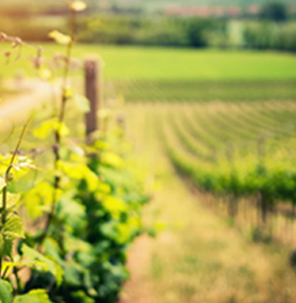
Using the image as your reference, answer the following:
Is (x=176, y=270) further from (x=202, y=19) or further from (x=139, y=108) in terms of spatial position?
(x=202, y=19)

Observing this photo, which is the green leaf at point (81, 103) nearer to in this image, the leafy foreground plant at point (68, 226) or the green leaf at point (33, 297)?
the leafy foreground plant at point (68, 226)

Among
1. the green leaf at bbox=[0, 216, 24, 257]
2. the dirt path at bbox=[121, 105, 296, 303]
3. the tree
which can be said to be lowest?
the dirt path at bbox=[121, 105, 296, 303]

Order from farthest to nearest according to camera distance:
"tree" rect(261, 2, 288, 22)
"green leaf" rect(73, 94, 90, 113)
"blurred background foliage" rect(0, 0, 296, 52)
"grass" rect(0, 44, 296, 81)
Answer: "tree" rect(261, 2, 288, 22) < "blurred background foliage" rect(0, 0, 296, 52) < "grass" rect(0, 44, 296, 81) < "green leaf" rect(73, 94, 90, 113)

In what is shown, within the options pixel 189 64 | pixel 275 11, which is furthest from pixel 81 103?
pixel 275 11

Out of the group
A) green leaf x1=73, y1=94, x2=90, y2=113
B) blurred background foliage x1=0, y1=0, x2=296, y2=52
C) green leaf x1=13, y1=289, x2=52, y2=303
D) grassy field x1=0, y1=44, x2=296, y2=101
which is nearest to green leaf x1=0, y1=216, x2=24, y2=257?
green leaf x1=13, y1=289, x2=52, y2=303

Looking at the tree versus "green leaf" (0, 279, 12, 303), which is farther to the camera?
the tree

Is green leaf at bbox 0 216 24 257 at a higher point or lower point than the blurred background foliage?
lower

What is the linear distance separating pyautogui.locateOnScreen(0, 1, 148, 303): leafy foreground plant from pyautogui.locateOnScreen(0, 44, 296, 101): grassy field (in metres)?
40.0

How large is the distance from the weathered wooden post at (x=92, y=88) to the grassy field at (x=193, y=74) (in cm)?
3939

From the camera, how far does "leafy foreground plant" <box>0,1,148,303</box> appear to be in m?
1.38

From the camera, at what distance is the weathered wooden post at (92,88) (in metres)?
2.36

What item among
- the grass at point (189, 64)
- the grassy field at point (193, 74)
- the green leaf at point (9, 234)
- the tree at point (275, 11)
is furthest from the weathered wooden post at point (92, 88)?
the tree at point (275, 11)

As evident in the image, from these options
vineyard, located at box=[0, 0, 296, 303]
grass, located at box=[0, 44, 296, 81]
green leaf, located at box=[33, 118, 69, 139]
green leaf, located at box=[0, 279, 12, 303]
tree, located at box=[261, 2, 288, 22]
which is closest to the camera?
green leaf, located at box=[0, 279, 12, 303]

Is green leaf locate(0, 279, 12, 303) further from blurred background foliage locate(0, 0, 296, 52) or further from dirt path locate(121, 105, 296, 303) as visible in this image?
blurred background foliage locate(0, 0, 296, 52)
